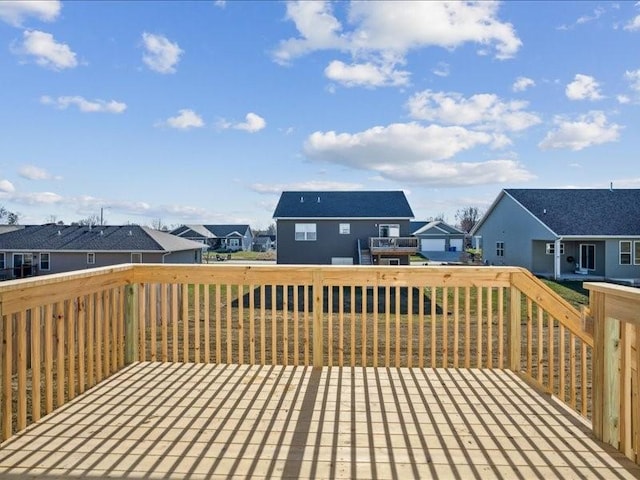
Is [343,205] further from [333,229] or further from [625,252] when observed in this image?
[625,252]

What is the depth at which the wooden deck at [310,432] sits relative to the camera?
6.91 ft

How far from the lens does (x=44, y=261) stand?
76.3 feet

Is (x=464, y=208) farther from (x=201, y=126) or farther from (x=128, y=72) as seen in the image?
(x=128, y=72)

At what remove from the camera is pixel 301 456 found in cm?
223

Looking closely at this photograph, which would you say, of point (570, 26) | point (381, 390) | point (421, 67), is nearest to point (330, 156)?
point (421, 67)

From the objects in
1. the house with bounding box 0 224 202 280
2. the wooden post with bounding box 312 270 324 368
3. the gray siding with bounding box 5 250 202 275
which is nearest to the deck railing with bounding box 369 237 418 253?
the house with bounding box 0 224 202 280

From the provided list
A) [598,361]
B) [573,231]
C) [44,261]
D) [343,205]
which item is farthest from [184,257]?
[598,361]

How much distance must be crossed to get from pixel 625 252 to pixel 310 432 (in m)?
22.0

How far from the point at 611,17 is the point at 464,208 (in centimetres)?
5220

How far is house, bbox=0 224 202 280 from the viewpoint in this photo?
73.8ft

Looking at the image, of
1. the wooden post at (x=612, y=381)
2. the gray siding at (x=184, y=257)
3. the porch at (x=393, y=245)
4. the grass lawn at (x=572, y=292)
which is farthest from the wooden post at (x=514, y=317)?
the gray siding at (x=184, y=257)

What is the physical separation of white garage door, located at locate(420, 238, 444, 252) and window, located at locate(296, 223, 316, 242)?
2036 centimetres

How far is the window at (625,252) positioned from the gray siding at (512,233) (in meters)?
3.18

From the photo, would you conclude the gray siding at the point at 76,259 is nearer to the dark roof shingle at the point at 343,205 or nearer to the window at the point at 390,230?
the dark roof shingle at the point at 343,205
